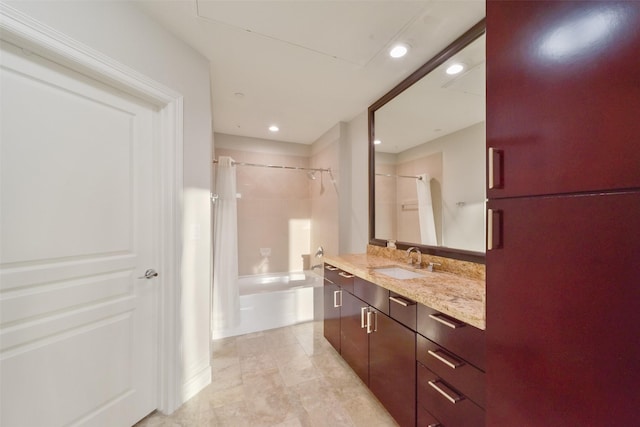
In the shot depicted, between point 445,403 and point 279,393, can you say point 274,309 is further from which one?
point 445,403

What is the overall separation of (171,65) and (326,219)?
2.38m

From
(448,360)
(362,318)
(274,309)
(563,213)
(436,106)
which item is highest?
(436,106)

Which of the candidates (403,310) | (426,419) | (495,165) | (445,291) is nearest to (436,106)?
(495,165)

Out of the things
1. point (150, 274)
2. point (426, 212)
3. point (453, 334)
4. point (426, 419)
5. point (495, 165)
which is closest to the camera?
point (495, 165)

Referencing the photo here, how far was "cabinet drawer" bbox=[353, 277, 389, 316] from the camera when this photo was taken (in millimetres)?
1470

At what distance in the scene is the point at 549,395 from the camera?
0.66 m

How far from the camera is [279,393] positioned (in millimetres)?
1716

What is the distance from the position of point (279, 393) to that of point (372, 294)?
1012 mm

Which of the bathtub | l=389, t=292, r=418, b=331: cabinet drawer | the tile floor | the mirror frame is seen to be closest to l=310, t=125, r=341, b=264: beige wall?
the mirror frame

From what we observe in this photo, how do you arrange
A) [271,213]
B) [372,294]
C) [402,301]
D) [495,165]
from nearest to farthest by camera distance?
[495,165] → [402,301] → [372,294] → [271,213]

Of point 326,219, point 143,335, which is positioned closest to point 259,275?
point 326,219

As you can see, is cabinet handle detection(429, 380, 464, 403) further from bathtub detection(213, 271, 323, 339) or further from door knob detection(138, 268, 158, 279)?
bathtub detection(213, 271, 323, 339)

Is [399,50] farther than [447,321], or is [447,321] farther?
[399,50]

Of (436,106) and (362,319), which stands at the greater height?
(436,106)
